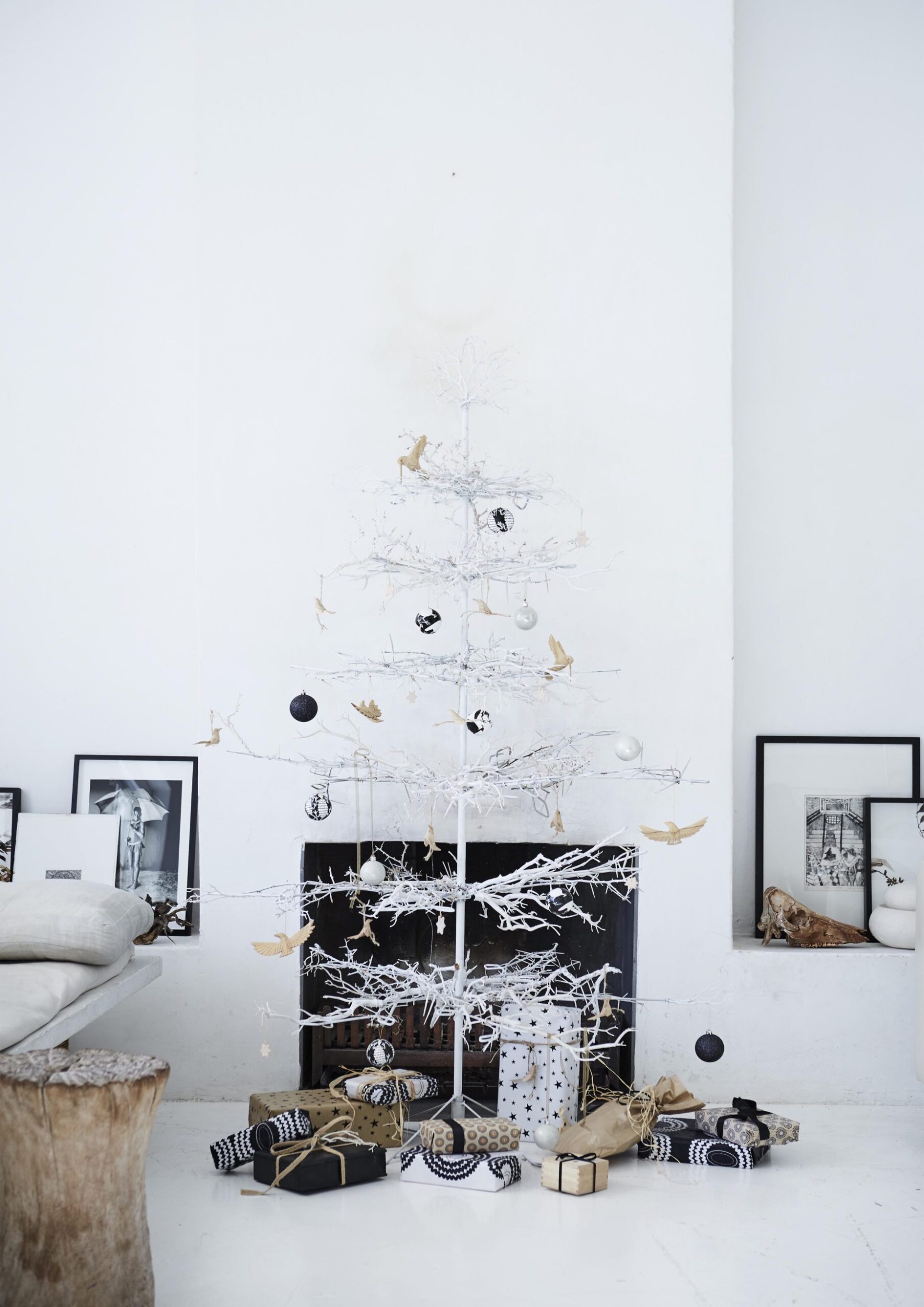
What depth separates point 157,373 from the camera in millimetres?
3693

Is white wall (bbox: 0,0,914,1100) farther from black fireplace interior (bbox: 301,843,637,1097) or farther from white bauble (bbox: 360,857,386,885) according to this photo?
white bauble (bbox: 360,857,386,885)

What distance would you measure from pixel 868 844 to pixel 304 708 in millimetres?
1770

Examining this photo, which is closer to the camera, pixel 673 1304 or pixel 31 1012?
pixel 673 1304

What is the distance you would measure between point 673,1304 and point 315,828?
161cm

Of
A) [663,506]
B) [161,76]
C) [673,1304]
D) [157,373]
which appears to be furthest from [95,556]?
[673,1304]

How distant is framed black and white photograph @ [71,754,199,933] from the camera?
350cm

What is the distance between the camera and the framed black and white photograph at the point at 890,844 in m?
3.45

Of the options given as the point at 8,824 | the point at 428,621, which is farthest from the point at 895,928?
the point at 8,824

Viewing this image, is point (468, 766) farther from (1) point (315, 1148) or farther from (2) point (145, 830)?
(2) point (145, 830)

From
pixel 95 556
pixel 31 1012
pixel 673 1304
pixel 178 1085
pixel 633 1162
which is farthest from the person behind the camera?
pixel 95 556

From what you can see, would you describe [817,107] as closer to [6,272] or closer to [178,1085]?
[6,272]

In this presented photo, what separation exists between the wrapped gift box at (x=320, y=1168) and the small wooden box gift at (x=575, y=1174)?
364 mm

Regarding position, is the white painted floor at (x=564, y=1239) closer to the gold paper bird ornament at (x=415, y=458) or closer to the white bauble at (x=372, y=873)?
the white bauble at (x=372, y=873)

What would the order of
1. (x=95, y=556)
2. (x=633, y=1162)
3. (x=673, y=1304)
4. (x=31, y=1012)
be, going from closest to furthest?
(x=673, y=1304)
(x=31, y=1012)
(x=633, y=1162)
(x=95, y=556)
